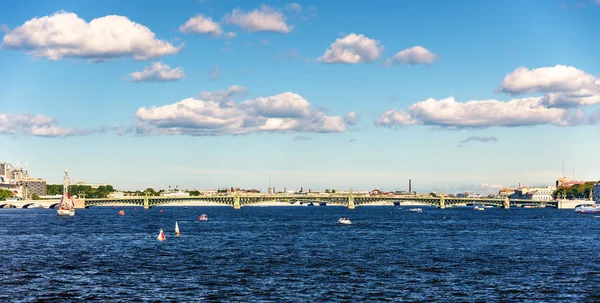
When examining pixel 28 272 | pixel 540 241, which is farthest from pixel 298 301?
pixel 540 241

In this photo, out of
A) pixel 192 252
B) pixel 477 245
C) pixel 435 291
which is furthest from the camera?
pixel 477 245

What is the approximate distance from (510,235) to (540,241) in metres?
15.3

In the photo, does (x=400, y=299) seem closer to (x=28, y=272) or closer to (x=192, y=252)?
(x=28, y=272)

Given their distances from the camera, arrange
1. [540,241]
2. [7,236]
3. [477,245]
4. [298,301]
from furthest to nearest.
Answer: [7,236] < [540,241] < [477,245] < [298,301]

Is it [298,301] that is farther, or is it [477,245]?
[477,245]

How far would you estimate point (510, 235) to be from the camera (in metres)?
129

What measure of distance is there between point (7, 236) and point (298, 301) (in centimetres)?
8349

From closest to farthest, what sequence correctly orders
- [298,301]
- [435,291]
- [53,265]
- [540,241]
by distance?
[298,301]
[435,291]
[53,265]
[540,241]

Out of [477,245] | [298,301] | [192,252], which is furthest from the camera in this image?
[477,245]

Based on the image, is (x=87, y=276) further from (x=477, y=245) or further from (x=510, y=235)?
(x=510, y=235)

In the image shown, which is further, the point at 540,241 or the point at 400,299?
the point at 540,241

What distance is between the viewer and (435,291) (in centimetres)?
5812

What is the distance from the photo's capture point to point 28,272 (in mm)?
69312

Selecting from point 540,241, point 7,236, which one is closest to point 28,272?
point 7,236
